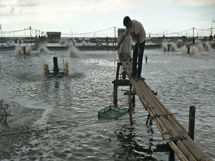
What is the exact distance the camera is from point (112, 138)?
6465 millimetres

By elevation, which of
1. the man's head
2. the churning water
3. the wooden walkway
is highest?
the man's head

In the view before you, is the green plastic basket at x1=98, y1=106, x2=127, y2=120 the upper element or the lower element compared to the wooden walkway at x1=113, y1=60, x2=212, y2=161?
lower

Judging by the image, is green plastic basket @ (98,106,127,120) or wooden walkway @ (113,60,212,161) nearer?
wooden walkway @ (113,60,212,161)

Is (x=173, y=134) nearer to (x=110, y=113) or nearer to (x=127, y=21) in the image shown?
(x=127, y=21)

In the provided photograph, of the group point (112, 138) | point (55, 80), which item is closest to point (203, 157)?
point (112, 138)

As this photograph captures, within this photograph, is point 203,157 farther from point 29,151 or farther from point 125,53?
point 125,53

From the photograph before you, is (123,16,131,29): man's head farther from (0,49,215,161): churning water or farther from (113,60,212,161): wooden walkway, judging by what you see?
(0,49,215,161): churning water

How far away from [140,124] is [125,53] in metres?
4.26

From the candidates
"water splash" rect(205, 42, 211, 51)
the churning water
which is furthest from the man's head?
"water splash" rect(205, 42, 211, 51)

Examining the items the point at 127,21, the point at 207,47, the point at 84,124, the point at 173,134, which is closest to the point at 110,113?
the point at 84,124

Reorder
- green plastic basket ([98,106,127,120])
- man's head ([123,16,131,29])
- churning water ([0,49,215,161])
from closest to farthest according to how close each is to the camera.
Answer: churning water ([0,49,215,161]) → man's head ([123,16,131,29]) → green plastic basket ([98,106,127,120])

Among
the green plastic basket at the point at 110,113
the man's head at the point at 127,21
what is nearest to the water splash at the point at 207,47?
the green plastic basket at the point at 110,113

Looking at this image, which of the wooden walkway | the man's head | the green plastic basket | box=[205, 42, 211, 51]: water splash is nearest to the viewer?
the wooden walkway

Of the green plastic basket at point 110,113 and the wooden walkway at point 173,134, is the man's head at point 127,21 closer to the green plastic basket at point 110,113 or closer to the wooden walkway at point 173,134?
the wooden walkway at point 173,134
